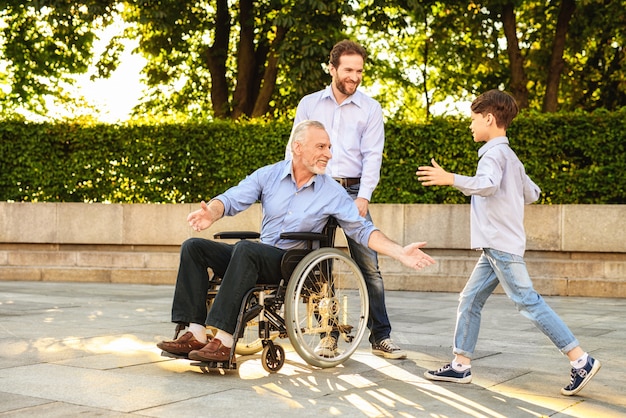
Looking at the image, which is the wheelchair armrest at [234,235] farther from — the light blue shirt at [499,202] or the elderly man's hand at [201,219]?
the light blue shirt at [499,202]

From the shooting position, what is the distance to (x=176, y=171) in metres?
13.5

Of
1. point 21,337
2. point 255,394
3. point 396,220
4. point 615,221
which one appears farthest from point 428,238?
point 255,394

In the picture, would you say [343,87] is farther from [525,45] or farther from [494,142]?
[525,45]

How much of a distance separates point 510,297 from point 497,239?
32 cm

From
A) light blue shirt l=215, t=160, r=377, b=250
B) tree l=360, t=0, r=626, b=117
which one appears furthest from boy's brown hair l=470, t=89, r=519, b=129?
tree l=360, t=0, r=626, b=117

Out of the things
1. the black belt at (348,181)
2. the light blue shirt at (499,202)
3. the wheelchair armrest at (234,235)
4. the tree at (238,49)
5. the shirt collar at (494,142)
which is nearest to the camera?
the light blue shirt at (499,202)

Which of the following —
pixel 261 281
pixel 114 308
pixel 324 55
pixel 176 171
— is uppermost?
pixel 324 55

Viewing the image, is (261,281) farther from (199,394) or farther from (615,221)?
(615,221)

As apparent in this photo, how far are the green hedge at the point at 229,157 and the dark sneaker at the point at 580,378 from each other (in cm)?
761

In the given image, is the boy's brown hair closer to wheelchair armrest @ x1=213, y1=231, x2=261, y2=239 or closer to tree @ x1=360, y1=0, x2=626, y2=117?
wheelchair armrest @ x1=213, y1=231, x2=261, y2=239

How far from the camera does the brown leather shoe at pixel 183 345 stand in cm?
530

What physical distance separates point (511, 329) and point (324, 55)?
818cm

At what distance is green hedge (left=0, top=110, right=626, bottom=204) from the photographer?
1216 cm

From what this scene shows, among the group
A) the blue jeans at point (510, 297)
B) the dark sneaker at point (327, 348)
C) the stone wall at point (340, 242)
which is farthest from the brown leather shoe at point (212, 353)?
the stone wall at point (340, 242)
